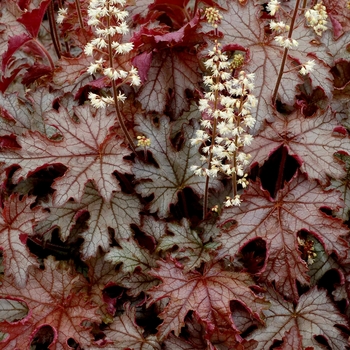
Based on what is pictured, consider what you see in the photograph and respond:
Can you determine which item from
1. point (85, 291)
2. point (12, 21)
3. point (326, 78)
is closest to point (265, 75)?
point (326, 78)

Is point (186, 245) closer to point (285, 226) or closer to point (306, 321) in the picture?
point (285, 226)

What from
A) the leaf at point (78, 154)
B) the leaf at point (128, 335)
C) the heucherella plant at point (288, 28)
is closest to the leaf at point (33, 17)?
the leaf at point (78, 154)

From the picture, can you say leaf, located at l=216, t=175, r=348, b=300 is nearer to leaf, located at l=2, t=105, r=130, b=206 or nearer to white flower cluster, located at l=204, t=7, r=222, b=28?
leaf, located at l=2, t=105, r=130, b=206

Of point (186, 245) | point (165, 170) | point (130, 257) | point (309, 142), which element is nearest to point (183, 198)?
point (165, 170)

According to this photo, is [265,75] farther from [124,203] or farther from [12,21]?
[12,21]

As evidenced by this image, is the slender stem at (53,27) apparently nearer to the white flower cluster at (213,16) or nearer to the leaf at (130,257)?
the white flower cluster at (213,16)
